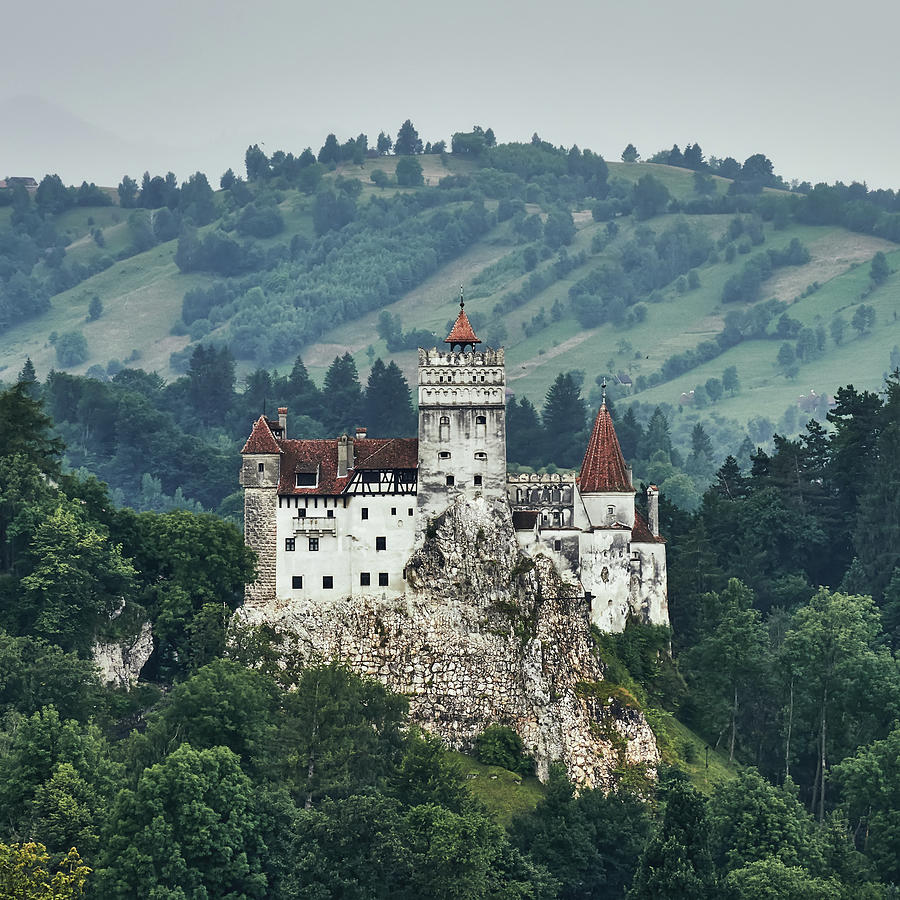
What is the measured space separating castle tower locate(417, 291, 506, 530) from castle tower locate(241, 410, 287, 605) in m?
7.12

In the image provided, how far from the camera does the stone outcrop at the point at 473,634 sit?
4311 inches

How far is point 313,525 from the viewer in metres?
111

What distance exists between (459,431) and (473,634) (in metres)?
9.78

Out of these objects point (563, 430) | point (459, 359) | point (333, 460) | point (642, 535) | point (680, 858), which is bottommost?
point (680, 858)

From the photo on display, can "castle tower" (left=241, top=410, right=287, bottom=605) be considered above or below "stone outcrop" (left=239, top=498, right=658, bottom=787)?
above

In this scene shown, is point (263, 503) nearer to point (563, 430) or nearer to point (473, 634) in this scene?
point (473, 634)

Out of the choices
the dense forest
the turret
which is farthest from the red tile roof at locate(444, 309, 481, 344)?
the dense forest

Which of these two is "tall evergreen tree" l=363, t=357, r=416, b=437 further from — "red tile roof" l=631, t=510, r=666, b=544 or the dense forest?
"red tile roof" l=631, t=510, r=666, b=544

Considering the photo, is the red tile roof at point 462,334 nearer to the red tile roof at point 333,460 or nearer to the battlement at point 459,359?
the battlement at point 459,359

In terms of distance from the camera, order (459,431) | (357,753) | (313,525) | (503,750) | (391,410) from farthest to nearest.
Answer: (391,410)
(313,525)
(459,431)
(503,750)
(357,753)

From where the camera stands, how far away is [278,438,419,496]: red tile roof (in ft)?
365

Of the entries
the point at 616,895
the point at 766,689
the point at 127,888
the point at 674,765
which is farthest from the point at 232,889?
the point at 766,689

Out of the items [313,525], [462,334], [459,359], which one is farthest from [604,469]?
[313,525]

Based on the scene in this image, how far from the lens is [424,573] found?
363 feet
